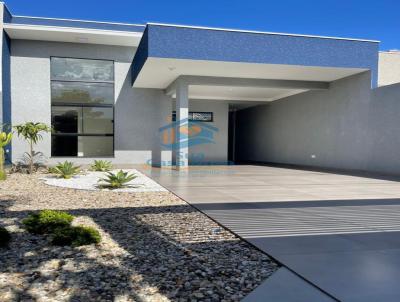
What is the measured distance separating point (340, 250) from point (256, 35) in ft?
31.0

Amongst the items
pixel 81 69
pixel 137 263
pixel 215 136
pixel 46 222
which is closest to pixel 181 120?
pixel 81 69

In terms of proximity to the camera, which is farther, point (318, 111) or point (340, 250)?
point (318, 111)

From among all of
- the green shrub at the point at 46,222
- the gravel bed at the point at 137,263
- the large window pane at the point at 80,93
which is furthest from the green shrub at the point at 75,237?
the large window pane at the point at 80,93

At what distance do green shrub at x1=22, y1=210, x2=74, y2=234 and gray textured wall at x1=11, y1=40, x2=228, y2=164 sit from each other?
11560 millimetres

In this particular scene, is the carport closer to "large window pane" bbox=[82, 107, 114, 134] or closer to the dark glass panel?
"large window pane" bbox=[82, 107, 114, 134]

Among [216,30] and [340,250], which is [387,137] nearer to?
[216,30]

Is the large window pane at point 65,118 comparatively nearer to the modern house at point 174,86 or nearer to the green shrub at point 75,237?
the modern house at point 174,86

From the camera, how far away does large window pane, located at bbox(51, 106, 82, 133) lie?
1577 cm

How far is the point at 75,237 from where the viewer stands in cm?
411

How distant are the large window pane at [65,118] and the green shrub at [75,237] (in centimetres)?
1245

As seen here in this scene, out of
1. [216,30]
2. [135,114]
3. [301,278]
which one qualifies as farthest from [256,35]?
[301,278]

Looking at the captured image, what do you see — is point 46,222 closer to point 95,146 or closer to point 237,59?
point 237,59

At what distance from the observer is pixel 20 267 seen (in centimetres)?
333

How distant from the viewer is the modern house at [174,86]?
38.8 feet
